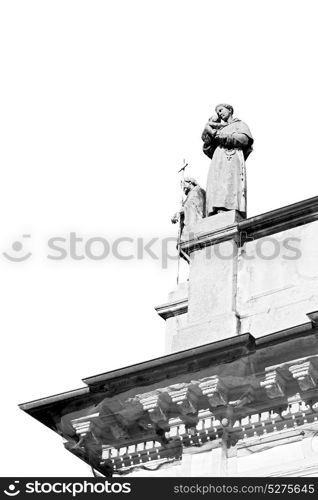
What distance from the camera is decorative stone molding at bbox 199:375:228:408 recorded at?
23.9 m

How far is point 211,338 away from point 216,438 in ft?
4.82

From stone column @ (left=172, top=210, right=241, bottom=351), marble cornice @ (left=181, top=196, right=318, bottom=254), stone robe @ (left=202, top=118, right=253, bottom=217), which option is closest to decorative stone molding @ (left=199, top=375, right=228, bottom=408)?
stone column @ (left=172, top=210, right=241, bottom=351)

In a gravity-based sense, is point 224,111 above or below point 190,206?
above

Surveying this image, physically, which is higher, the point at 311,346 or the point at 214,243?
the point at 214,243

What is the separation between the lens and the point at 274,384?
23.5 m

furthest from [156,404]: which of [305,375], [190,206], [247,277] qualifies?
[190,206]

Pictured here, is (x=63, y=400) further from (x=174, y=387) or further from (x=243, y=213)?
(x=243, y=213)

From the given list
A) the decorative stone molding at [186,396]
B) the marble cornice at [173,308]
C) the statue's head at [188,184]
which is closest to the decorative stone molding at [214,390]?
the decorative stone molding at [186,396]

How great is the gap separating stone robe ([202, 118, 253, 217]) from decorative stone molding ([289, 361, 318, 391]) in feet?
11.1

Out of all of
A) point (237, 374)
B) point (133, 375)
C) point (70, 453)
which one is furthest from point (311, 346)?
point (70, 453)

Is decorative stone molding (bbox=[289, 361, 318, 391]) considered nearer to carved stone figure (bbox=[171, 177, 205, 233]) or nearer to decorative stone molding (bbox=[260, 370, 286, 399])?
decorative stone molding (bbox=[260, 370, 286, 399])

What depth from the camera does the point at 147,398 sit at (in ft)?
80.1

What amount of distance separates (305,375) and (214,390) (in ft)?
4.37

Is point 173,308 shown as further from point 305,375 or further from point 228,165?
point 305,375
